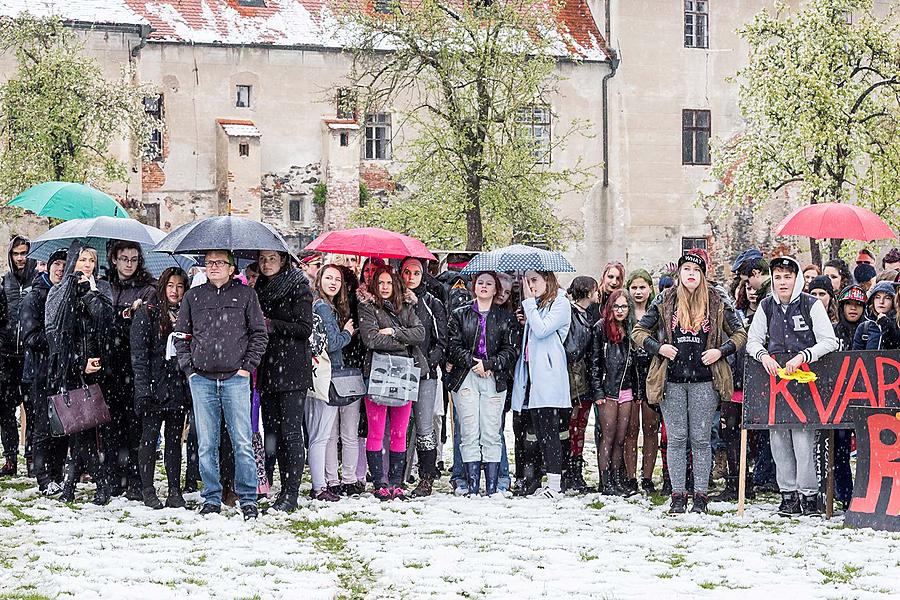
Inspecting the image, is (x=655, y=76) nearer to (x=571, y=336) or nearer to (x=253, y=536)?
(x=571, y=336)

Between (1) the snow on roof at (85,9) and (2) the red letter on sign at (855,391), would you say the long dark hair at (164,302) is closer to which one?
(2) the red letter on sign at (855,391)

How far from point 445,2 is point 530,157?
370 centimetres

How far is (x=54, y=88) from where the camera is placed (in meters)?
28.2

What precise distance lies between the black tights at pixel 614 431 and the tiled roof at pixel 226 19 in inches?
983

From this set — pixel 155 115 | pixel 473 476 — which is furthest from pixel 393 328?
pixel 155 115

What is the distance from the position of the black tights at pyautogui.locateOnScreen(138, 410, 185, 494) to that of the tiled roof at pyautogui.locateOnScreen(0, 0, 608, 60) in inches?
973

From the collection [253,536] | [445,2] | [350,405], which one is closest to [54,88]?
[445,2]

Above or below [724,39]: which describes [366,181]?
below

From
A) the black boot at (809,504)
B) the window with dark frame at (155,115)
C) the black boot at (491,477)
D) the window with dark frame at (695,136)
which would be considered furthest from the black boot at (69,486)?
the window with dark frame at (695,136)

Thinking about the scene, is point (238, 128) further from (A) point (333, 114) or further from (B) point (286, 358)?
(B) point (286, 358)

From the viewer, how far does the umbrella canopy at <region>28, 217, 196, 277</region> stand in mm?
10562

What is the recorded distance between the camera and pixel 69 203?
1263 cm

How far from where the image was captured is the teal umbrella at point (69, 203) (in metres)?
12.4

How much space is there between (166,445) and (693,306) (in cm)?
410
